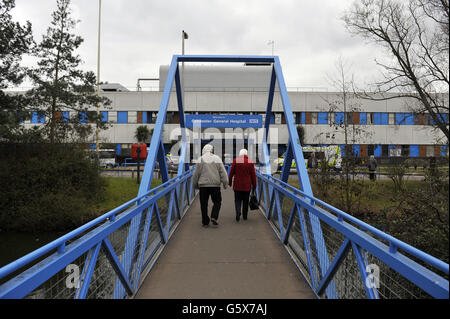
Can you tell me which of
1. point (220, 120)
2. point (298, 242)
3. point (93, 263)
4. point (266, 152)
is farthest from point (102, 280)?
point (220, 120)

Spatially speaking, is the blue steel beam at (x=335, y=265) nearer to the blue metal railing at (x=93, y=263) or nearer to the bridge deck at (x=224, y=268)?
the bridge deck at (x=224, y=268)

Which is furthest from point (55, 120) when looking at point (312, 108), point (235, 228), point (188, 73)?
point (312, 108)

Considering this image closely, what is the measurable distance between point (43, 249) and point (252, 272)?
2586 millimetres

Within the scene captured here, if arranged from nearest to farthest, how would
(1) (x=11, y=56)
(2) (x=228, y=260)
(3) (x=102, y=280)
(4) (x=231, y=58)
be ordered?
(3) (x=102, y=280)
(2) (x=228, y=260)
(4) (x=231, y=58)
(1) (x=11, y=56)

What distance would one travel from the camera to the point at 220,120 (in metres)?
12.4

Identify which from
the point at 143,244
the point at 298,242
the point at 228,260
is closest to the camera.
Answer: the point at 143,244

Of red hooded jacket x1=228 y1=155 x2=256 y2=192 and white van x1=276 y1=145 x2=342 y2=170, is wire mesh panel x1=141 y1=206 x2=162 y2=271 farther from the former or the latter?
white van x1=276 y1=145 x2=342 y2=170

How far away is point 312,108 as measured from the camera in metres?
36.0

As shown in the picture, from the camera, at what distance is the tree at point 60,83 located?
45.5 feet

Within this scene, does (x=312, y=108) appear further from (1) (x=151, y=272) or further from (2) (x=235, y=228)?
(1) (x=151, y=272)

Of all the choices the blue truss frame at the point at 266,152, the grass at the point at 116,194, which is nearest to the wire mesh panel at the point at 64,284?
the blue truss frame at the point at 266,152

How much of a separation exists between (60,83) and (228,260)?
502 inches

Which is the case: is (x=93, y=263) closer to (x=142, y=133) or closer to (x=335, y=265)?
(x=335, y=265)

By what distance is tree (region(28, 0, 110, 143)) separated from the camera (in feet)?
45.5
